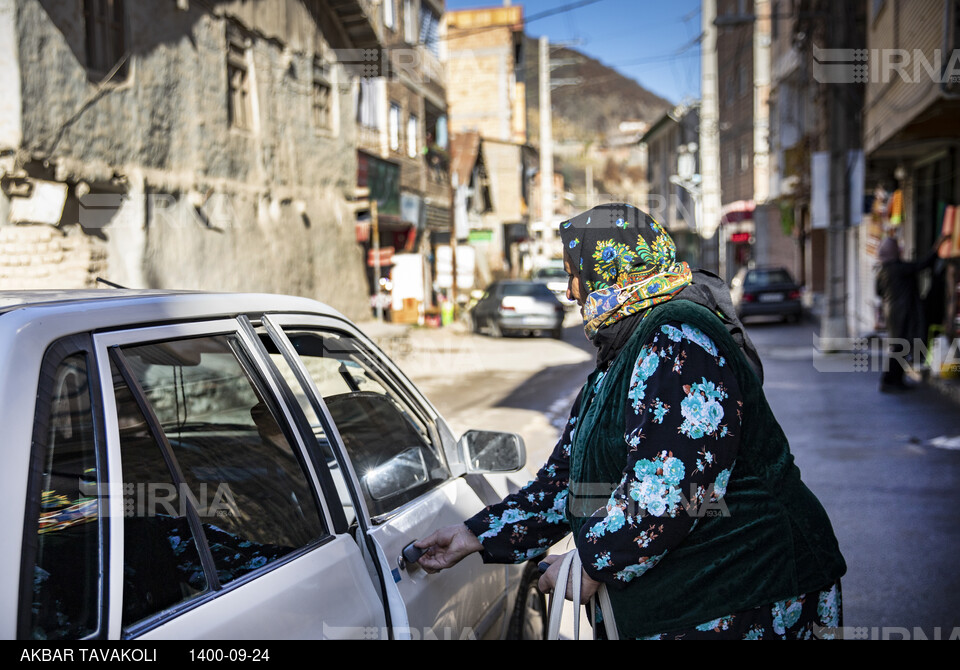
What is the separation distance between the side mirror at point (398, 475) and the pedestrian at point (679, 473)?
60 centimetres

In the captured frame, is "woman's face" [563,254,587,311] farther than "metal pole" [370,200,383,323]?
No

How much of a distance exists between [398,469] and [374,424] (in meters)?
0.39

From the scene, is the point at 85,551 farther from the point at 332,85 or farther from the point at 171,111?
the point at 332,85

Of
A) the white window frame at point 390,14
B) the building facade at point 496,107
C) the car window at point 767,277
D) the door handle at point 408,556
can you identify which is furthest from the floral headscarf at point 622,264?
the building facade at point 496,107

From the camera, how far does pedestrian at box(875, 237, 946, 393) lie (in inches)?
424

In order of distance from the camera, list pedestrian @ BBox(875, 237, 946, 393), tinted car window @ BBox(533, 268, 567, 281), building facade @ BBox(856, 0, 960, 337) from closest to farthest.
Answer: building facade @ BBox(856, 0, 960, 337), pedestrian @ BBox(875, 237, 946, 393), tinted car window @ BBox(533, 268, 567, 281)

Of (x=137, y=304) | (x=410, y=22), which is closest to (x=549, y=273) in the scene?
(x=410, y=22)

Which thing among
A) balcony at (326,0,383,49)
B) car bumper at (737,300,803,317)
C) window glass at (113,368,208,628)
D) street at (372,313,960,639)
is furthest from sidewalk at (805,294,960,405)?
balcony at (326,0,383,49)

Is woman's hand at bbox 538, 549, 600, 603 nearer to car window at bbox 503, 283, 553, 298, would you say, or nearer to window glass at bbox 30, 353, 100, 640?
window glass at bbox 30, 353, 100, 640

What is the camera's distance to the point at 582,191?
109062mm

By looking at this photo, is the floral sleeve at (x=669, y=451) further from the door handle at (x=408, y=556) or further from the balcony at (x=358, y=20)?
the balcony at (x=358, y=20)

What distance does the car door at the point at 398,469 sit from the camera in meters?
2.19

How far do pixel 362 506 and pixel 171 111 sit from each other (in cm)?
1069
